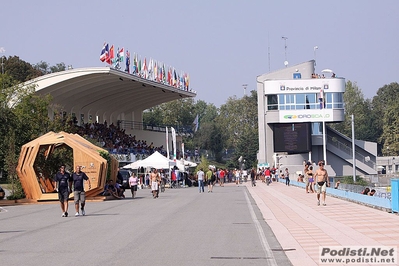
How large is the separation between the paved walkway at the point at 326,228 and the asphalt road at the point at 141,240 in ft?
1.26

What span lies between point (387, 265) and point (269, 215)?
11062 mm

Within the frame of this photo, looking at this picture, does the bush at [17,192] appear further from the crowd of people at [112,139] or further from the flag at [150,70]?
the flag at [150,70]

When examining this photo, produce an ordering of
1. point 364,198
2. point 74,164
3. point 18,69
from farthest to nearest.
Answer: point 18,69 < point 74,164 < point 364,198

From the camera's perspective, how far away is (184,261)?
37.6 feet

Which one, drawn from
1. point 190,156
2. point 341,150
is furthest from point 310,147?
point 190,156

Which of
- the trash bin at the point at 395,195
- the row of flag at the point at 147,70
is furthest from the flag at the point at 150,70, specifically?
the trash bin at the point at 395,195

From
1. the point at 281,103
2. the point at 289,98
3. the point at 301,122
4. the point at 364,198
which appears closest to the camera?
the point at 364,198

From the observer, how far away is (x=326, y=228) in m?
16.2

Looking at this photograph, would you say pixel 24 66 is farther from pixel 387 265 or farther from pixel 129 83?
pixel 387 265

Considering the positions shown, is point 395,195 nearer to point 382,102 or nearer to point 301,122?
point 301,122

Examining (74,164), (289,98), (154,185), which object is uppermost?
(289,98)

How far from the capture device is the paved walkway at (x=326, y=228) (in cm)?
1296

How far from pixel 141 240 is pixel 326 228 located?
4662 millimetres

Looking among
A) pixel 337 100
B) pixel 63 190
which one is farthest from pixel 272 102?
pixel 63 190
